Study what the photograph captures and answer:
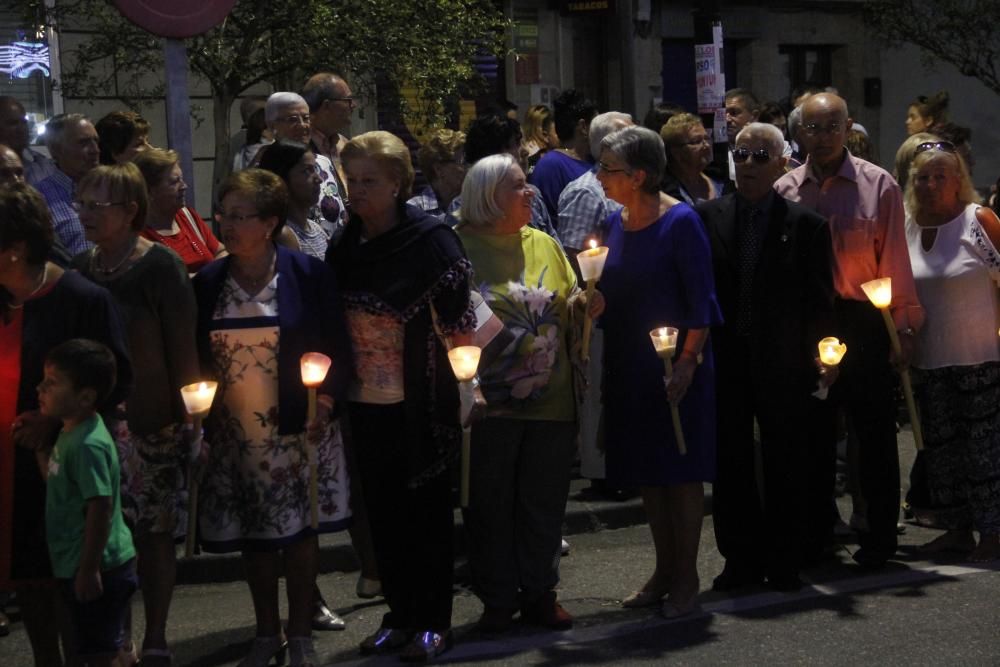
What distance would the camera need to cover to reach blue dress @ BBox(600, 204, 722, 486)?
22.1ft

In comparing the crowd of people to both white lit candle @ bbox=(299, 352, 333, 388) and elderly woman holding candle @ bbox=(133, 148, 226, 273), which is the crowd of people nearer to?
elderly woman holding candle @ bbox=(133, 148, 226, 273)

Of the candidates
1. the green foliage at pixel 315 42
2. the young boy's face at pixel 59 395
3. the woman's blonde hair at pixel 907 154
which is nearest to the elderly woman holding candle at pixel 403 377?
the young boy's face at pixel 59 395

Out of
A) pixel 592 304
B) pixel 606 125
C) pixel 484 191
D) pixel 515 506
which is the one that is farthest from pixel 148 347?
pixel 606 125

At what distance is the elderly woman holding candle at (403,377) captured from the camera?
20.3 feet

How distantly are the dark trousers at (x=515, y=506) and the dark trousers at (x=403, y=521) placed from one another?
0.82ft

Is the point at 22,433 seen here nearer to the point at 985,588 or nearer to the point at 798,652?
the point at 798,652

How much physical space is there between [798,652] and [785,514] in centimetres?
111

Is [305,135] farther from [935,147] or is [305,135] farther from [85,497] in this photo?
[85,497]

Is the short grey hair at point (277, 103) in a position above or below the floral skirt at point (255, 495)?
above

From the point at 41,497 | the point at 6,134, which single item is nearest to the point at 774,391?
the point at 41,497

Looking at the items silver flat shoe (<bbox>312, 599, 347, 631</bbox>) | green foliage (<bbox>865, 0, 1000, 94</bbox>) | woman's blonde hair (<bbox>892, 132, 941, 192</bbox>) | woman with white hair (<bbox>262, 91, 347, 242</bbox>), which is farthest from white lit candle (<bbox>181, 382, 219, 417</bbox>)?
green foliage (<bbox>865, 0, 1000, 94</bbox>)

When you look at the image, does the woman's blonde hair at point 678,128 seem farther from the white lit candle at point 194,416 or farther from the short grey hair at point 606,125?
the white lit candle at point 194,416

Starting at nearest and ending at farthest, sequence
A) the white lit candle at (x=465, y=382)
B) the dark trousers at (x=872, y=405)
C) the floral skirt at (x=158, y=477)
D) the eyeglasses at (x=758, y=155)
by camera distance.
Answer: the white lit candle at (x=465, y=382), the floral skirt at (x=158, y=477), the eyeglasses at (x=758, y=155), the dark trousers at (x=872, y=405)

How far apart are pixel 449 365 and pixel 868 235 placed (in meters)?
2.29
